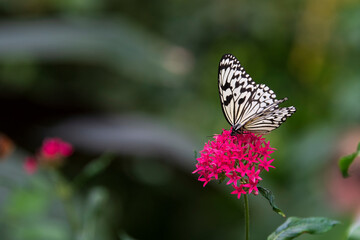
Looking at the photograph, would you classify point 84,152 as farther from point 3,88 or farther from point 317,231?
point 317,231

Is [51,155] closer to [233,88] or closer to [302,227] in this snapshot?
[233,88]

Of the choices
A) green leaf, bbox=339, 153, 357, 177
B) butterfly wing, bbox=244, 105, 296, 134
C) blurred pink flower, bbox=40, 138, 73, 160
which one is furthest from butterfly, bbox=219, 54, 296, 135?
blurred pink flower, bbox=40, 138, 73, 160

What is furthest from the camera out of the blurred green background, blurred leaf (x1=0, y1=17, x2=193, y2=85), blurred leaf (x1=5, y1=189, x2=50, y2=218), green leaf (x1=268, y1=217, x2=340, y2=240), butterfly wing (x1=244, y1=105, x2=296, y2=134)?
blurred leaf (x1=0, y1=17, x2=193, y2=85)

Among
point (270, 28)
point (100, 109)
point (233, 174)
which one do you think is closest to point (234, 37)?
point (270, 28)

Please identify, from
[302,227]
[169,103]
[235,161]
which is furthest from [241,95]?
[169,103]

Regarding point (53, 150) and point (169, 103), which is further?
point (169, 103)

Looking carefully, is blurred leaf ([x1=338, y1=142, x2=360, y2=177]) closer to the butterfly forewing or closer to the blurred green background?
the butterfly forewing

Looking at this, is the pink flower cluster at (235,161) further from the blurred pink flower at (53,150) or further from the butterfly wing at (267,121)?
the blurred pink flower at (53,150)

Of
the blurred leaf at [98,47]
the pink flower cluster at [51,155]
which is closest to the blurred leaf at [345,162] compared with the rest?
the pink flower cluster at [51,155]

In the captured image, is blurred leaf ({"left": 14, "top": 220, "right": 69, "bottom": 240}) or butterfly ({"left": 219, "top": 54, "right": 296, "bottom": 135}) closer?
butterfly ({"left": 219, "top": 54, "right": 296, "bottom": 135})
